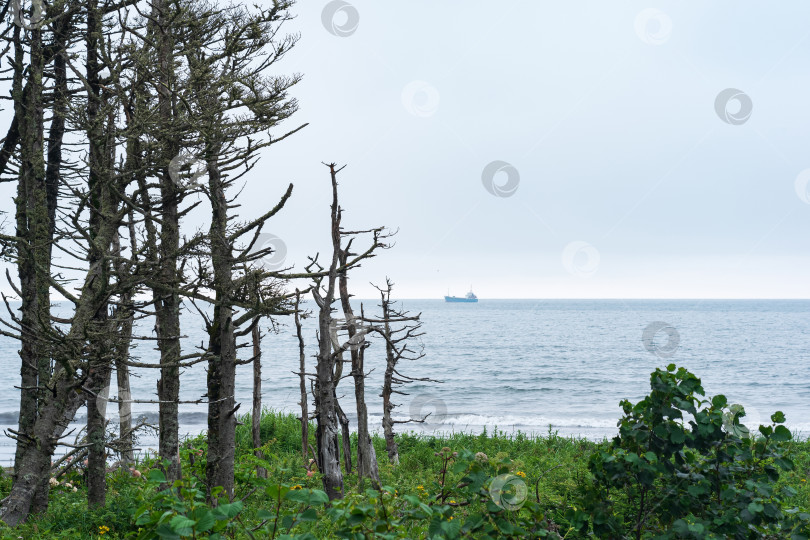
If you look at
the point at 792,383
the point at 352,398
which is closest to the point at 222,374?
the point at 352,398

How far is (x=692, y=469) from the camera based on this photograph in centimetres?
345

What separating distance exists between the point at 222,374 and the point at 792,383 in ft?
180

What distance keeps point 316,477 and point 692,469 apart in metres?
8.28

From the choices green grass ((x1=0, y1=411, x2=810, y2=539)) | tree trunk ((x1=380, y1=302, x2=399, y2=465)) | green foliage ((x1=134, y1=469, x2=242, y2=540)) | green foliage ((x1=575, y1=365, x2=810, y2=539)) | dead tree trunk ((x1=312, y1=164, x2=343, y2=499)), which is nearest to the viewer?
green foliage ((x1=134, y1=469, x2=242, y2=540))

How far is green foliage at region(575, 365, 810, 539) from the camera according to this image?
3.13 meters

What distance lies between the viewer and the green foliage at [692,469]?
123 inches

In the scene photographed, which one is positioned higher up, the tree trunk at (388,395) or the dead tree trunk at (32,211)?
the dead tree trunk at (32,211)

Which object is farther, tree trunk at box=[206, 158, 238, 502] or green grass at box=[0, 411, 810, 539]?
tree trunk at box=[206, 158, 238, 502]

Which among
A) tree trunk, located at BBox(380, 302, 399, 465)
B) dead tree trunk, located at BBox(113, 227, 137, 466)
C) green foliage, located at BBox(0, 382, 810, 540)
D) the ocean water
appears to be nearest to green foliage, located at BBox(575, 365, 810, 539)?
green foliage, located at BBox(0, 382, 810, 540)

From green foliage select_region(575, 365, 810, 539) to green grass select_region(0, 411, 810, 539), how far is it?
420 millimetres

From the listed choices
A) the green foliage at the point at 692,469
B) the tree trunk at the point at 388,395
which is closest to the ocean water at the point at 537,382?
the tree trunk at the point at 388,395

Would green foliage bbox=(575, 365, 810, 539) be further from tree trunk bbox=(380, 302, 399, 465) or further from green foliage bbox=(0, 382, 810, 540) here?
tree trunk bbox=(380, 302, 399, 465)

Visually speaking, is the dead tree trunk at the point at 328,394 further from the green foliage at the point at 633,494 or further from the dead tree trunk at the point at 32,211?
the green foliage at the point at 633,494

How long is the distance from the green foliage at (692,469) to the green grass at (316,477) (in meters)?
0.42
